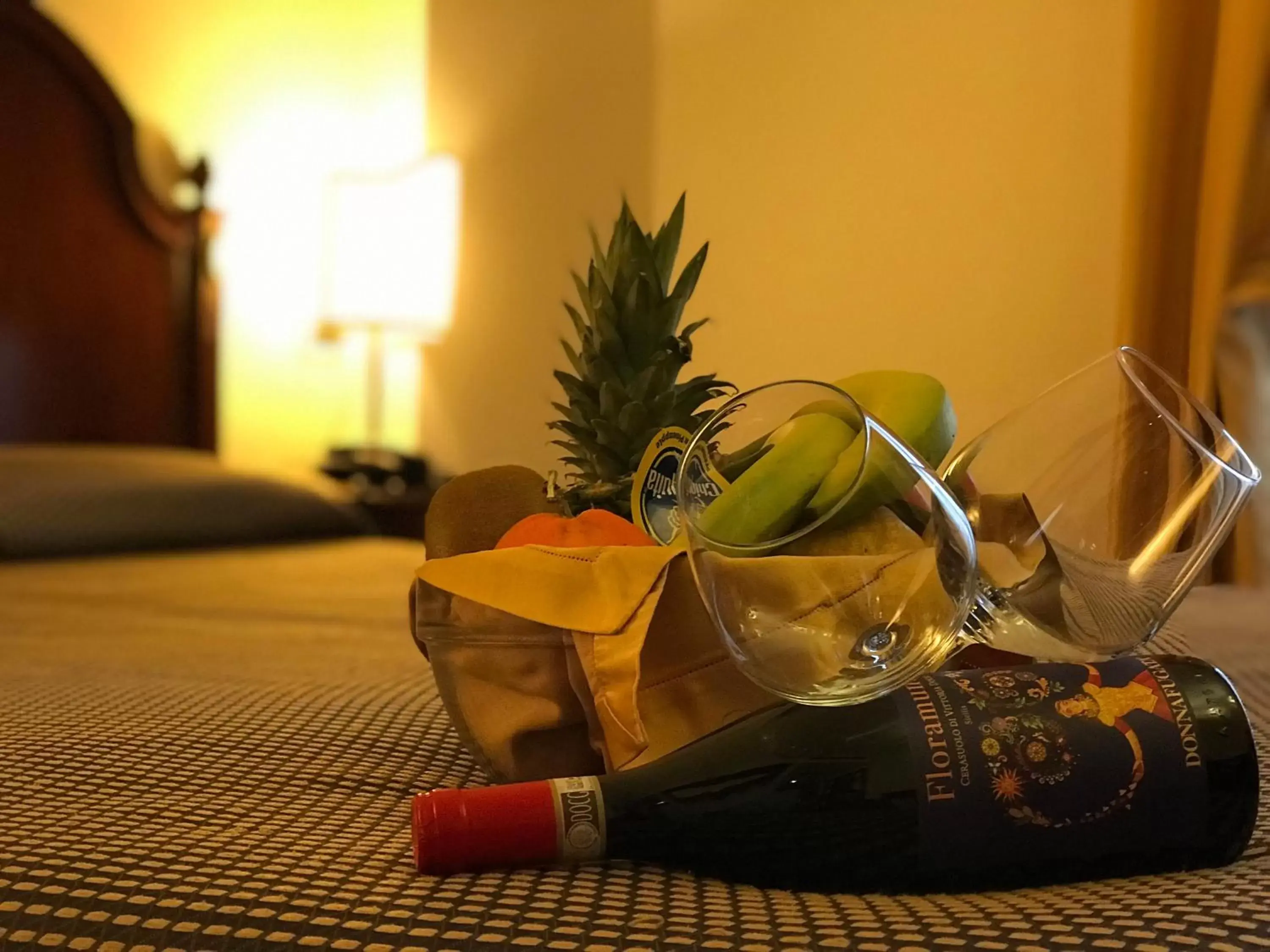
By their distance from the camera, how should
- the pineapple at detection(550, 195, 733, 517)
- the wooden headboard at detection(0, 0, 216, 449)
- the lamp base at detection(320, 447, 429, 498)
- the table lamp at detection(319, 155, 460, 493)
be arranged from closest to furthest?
the pineapple at detection(550, 195, 733, 517), the wooden headboard at detection(0, 0, 216, 449), the table lamp at detection(319, 155, 460, 493), the lamp base at detection(320, 447, 429, 498)

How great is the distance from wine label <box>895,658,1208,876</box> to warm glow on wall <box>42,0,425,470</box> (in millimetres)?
2737

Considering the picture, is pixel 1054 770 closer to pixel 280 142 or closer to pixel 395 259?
pixel 395 259

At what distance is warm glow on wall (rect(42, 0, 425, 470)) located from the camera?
2789mm

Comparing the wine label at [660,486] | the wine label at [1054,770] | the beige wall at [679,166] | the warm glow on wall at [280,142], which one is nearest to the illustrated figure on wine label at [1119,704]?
the wine label at [1054,770]

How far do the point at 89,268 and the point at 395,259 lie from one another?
70 cm

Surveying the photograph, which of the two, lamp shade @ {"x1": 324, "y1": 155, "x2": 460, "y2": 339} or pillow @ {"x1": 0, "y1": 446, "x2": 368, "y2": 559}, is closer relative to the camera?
pillow @ {"x1": 0, "y1": 446, "x2": 368, "y2": 559}

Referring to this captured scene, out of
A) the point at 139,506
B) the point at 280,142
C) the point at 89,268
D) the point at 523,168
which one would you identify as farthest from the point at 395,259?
the point at 139,506

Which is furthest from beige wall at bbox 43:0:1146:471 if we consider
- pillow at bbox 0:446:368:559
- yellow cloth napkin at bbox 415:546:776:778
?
yellow cloth napkin at bbox 415:546:776:778

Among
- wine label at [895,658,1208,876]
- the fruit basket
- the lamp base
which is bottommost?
the lamp base

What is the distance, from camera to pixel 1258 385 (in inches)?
65.2

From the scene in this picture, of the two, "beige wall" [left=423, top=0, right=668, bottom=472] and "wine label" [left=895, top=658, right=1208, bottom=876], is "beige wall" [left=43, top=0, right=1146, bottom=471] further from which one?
"wine label" [left=895, top=658, right=1208, bottom=876]

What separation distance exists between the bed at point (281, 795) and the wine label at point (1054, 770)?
2 cm

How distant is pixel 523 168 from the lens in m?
2.71

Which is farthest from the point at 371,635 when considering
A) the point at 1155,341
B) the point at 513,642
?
the point at 1155,341
